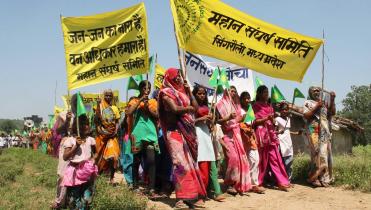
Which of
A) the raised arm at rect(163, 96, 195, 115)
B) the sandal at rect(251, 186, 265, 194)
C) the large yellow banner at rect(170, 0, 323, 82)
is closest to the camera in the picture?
the raised arm at rect(163, 96, 195, 115)

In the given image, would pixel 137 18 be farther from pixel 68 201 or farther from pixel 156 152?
pixel 68 201

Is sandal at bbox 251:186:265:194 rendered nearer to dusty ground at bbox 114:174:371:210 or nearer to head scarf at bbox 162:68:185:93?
dusty ground at bbox 114:174:371:210

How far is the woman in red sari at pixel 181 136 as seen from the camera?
621 centimetres

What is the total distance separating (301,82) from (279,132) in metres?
1.31

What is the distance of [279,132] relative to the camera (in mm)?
8570

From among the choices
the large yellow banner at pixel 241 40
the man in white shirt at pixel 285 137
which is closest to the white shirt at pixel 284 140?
the man in white shirt at pixel 285 137

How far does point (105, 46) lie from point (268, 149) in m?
3.41

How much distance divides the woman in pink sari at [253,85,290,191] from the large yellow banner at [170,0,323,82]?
83 cm

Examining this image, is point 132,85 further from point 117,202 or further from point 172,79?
point 117,202

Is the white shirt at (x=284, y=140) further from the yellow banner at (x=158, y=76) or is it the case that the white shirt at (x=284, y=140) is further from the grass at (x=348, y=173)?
the yellow banner at (x=158, y=76)

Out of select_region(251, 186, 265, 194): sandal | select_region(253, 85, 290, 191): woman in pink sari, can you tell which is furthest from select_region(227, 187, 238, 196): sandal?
select_region(253, 85, 290, 191): woman in pink sari

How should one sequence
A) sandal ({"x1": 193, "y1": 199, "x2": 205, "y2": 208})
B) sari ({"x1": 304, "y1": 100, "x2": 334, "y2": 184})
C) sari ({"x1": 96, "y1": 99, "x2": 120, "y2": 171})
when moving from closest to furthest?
sandal ({"x1": 193, "y1": 199, "x2": 205, "y2": 208}), sari ({"x1": 96, "y1": 99, "x2": 120, "y2": 171}), sari ({"x1": 304, "y1": 100, "x2": 334, "y2": 184})

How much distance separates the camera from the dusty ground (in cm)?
671

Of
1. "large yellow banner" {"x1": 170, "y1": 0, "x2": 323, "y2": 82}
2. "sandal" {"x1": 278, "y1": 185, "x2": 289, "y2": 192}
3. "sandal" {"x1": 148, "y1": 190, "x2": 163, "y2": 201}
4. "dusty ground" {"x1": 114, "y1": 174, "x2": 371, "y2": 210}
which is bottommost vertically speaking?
"dusty ground" {"x1": 114, "y1": 174, "x2": 371, "y2": 210}
